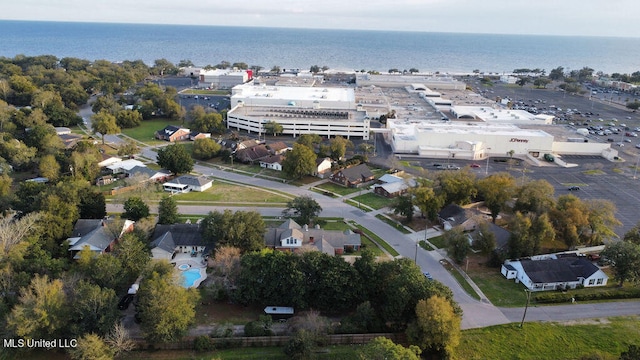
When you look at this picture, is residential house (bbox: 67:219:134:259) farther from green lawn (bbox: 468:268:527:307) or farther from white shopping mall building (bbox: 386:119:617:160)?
white shopping mall building (bbox: 386:119:617:160)

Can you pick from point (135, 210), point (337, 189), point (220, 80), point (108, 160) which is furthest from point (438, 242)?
point (220, 80)

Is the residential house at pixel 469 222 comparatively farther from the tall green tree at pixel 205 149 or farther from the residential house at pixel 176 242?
the tall green tree at pixel 205 149

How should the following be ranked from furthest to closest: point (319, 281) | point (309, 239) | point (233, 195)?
point (233, 195)
point (309, 239)
point (319, 281)

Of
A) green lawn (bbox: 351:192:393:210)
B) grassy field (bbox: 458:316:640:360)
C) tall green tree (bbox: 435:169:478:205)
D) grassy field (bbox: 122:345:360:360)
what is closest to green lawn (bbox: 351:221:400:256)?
green lawn (bbox: 351:192:393:210)

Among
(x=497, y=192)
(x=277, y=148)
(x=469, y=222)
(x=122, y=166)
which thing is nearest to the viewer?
(x=469, y=222)

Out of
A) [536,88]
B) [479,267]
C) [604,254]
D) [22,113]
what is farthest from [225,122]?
[536,88]

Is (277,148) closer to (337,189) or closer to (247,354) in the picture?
(337,189)
